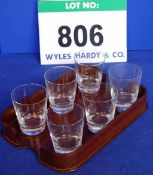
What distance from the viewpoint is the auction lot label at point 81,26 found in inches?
51.6

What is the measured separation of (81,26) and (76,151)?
49 cm

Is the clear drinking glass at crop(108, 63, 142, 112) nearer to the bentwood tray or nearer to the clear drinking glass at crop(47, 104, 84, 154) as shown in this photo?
the bentwood tray

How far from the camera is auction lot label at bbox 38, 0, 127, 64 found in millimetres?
1311

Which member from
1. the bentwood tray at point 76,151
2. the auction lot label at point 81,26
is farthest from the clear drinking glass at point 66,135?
the auction lot label at point 81,26

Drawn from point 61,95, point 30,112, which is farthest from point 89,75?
point 30,112

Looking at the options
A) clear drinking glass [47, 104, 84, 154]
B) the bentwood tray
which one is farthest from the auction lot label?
clear drinking glass [47, 104, 84, 154]

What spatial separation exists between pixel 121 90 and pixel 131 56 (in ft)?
0.96

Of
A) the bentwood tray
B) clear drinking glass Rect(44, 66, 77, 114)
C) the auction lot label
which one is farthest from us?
the auction lot label

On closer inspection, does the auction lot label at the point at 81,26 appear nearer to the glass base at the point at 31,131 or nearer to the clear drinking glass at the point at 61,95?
the clear drinking glass at the point at 61,95

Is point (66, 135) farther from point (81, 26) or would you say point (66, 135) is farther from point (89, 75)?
point (81, 26)

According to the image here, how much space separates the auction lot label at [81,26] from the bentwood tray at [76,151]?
0.25 metres

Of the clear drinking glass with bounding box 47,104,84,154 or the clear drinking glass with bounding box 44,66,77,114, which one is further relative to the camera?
the clear drinking glass with bounding box 44,66,77,114

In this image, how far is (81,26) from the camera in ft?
4.33

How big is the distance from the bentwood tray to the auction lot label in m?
0.25
